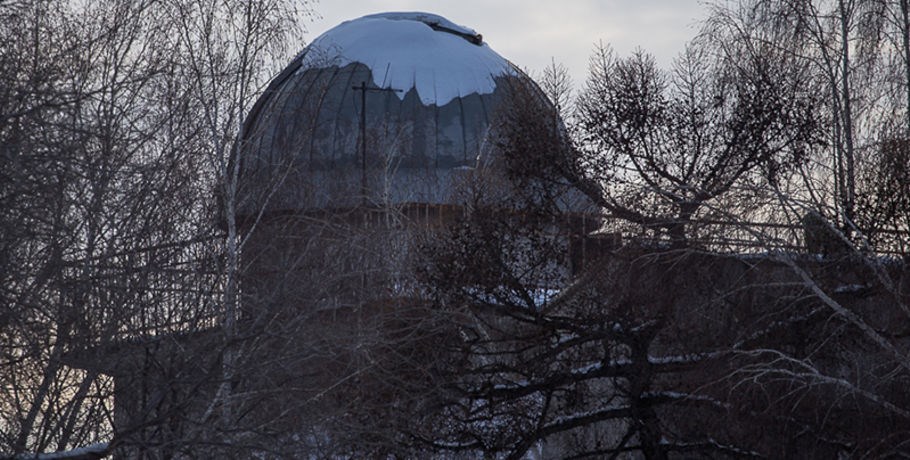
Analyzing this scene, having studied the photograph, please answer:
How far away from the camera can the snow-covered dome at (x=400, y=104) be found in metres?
26.8

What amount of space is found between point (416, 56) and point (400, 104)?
4.21 ft

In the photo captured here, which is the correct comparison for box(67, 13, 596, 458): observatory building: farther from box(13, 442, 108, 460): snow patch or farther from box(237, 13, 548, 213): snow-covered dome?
box(13, 442, 108, 460): snow patch

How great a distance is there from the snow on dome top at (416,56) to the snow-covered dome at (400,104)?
20 mm

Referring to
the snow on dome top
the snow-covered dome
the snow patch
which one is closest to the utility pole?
the snow-covered dome

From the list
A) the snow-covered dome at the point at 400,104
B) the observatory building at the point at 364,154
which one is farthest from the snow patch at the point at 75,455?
the snow-covered dome at the point at 400,104

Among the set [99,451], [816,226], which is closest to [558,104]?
[816,226]

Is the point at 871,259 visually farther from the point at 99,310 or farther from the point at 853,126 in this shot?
the point at 99,310

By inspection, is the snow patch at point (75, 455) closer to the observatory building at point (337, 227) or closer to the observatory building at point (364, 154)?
the observatory building at point (337, 227)

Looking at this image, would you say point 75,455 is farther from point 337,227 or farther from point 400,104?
point 400,104

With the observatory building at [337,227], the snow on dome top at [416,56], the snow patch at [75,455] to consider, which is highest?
the snow on dome top at [416,56]

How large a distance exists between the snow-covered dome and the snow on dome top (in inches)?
0.8

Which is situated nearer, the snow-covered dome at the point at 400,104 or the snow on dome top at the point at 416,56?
the snow-covered dome at the point at 400,104

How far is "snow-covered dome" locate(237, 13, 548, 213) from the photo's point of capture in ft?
88.1

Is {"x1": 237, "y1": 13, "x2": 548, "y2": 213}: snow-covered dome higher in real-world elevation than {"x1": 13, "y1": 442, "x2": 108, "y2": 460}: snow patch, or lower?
higher
